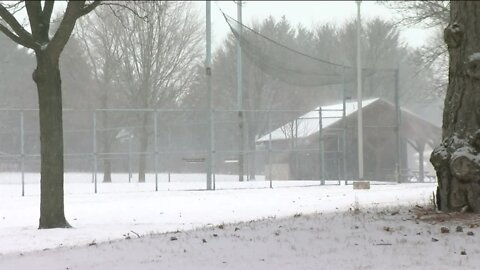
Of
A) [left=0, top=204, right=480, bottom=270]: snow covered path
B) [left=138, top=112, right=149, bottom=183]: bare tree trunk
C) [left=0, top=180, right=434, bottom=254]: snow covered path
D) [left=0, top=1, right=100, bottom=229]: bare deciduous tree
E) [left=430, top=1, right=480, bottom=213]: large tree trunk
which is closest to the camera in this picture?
[left=0, top=204, right=480, bottom=270]: snow covered path

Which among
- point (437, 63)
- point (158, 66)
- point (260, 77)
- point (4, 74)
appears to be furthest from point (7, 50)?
point (437, 63)

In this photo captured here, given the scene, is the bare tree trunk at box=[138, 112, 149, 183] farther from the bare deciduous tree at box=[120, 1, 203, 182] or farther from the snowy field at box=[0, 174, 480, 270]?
the snowy field at box=[0, 174, 480, 270]

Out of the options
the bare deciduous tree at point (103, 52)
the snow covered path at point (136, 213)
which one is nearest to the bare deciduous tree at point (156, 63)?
the bare deciduous tree at point (103, 52)

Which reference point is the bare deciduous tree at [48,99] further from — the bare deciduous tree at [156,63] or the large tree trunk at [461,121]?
the bare deciduous tree at [156,63]

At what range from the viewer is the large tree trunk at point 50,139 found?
419 inches

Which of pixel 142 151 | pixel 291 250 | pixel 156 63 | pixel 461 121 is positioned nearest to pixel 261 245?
pixel 291 250

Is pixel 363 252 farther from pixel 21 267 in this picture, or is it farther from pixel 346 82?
pixel 346 82

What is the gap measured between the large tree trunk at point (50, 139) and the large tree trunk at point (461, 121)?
6173 millimetres

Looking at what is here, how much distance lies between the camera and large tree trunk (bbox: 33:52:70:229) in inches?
419

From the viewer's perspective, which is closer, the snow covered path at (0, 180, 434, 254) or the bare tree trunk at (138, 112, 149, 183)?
the snow covered path at (0, 180, 434, 254)

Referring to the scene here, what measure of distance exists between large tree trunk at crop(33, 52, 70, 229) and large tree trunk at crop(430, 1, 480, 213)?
20.3 ft

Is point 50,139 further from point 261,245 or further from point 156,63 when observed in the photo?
point 156,63

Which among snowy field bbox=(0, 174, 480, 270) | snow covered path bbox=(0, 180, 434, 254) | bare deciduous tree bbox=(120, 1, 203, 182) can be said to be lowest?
snow covered path bbox=(0, 180, 434, 254)

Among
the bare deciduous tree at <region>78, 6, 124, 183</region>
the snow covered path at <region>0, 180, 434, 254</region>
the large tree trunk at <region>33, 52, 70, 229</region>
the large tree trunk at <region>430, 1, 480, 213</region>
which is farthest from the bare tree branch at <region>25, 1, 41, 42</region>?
the bare deciduous tree at <region>78, 6, 124, 183</region>
